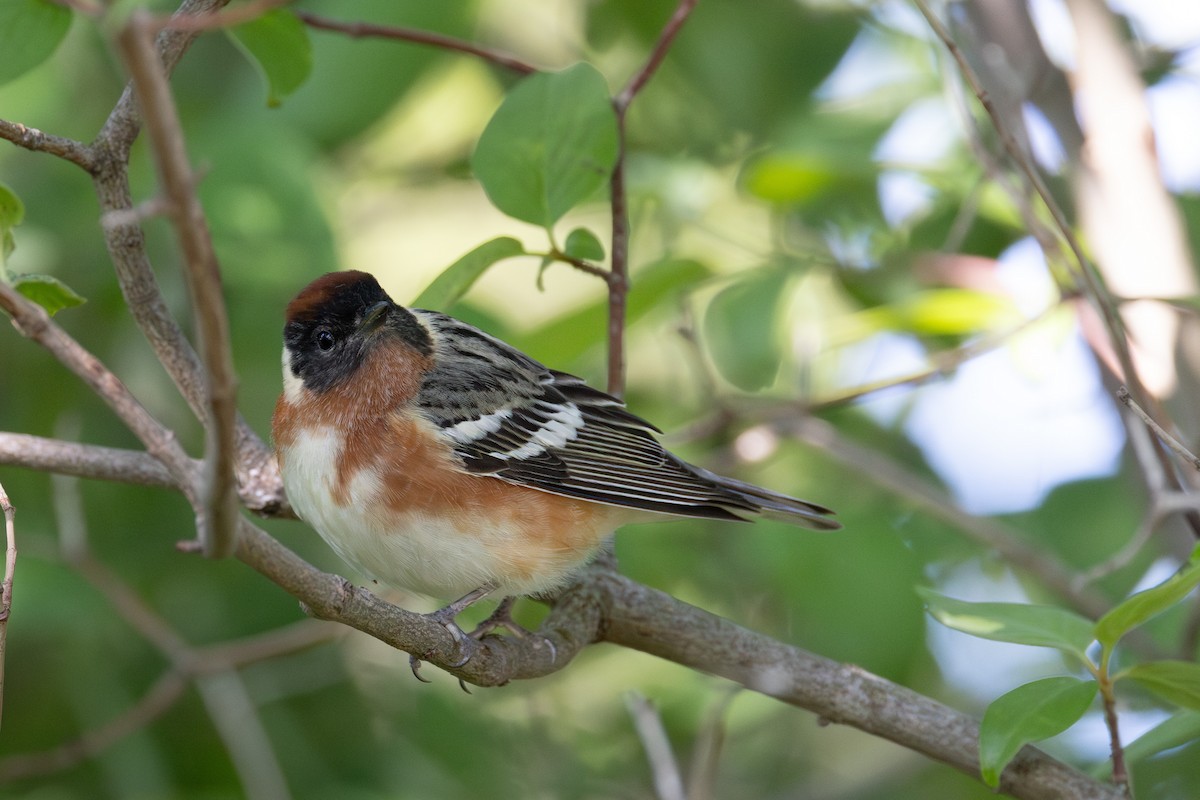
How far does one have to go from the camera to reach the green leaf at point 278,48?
2541 mm

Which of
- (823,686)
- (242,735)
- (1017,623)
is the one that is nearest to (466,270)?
(823,686)

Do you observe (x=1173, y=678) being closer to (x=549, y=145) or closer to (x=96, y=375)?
→ (x=549, y=145)

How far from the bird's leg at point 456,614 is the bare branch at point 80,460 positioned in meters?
0.67

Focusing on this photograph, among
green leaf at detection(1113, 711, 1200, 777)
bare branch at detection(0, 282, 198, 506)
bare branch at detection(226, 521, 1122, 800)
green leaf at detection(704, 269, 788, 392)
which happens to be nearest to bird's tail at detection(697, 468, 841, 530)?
green leaf at detection(704, 269, 788, 392)

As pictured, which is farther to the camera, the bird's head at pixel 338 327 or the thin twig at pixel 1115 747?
the bird's head at pixel 338 327

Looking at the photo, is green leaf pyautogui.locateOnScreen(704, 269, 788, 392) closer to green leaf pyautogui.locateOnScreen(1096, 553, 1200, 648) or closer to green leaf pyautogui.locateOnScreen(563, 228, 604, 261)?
green leaf pyautogui.locateOnScreen(563, 228, 604, 261)

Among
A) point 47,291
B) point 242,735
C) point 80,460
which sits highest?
point 47,291

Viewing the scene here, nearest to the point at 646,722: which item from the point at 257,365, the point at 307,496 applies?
the point at 307,496

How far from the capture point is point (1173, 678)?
2.11m

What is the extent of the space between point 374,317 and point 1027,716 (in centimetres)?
185

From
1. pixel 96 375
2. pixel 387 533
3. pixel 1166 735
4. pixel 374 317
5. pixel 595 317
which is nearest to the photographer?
pixel 96 375

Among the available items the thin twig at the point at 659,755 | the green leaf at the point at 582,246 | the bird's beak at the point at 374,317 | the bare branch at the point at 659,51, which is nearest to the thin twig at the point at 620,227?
the bare branch at the point at 659,51

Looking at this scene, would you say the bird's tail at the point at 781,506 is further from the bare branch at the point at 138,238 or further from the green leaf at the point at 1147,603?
the bare branch at the point at 138,238

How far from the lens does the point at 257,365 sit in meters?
3.96
